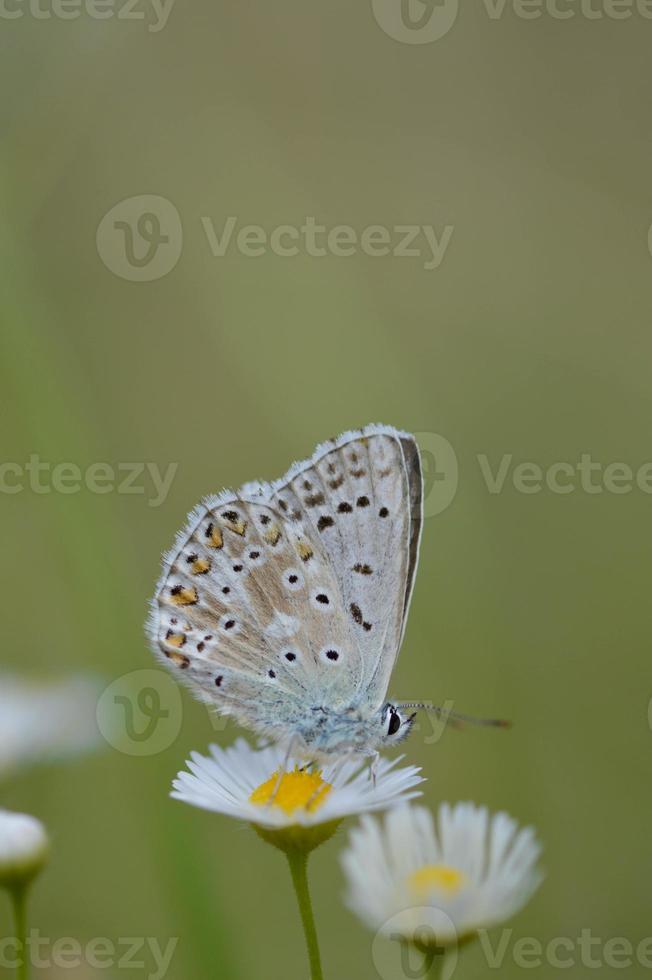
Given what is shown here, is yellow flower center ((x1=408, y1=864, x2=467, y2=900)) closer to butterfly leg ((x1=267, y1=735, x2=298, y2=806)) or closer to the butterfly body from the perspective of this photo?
butterfly leg ((x1=267, y1=735, x2=298, y2=806))

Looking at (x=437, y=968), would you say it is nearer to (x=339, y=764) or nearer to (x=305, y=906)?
(x=305, y=906)

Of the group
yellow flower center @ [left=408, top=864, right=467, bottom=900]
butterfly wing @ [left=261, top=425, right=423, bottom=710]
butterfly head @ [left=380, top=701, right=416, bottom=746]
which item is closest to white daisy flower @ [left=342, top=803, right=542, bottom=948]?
yellow flower center @ [left=408, top=864, right=467, bottom=900]

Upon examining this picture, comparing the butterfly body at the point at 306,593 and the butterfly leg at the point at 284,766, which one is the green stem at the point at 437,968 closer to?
the butterfly leg at the point at 284,766

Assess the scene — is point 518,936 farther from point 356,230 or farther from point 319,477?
point 356,230

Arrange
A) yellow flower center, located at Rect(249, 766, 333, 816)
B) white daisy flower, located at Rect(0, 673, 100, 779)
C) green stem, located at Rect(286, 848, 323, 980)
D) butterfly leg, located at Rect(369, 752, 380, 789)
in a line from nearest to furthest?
green stem, located at Rect(286, 848, 323, 980) → yellow flower center, located at Rect(249, 766, 333, 816) → butterfly leg, located at Rect(369, 752, 380, 789) → white daisy flower, located at Rect(0, 673, 100, 779)

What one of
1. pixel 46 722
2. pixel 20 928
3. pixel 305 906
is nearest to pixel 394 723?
pixel 305 906

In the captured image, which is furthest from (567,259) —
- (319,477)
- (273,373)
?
(319,477)

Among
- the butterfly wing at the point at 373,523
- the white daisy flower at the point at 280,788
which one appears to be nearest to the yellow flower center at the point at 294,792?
the white daisy flower at the point at 280,788
